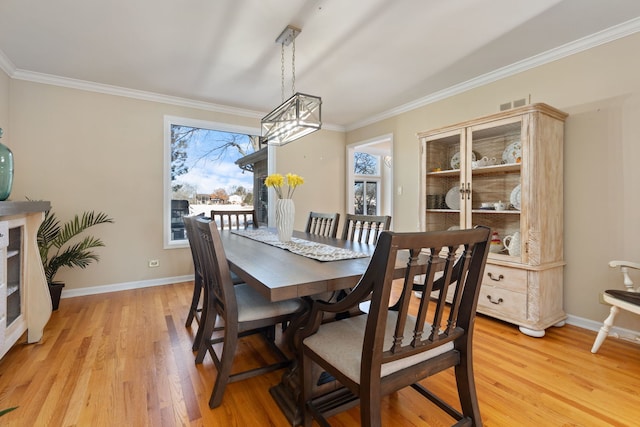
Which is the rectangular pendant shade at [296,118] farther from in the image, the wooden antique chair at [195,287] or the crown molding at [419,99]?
the crown molding at [419,99]

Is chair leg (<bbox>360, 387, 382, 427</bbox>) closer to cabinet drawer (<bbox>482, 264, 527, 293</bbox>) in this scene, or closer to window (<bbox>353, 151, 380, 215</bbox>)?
cabinet drawer (<bbox>482, 264, 527, 293</bbox>)

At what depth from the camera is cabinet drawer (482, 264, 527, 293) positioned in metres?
2.52

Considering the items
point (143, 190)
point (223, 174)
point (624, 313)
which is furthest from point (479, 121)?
point (143, 190)

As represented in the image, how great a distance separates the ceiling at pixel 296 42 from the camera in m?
2.15

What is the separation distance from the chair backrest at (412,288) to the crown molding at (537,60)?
99.1 inches

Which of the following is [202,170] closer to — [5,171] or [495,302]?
[5,171]

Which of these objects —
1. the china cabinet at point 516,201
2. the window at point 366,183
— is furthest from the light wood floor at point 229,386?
the window at point 366,183

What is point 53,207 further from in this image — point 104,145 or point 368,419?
point 368,419

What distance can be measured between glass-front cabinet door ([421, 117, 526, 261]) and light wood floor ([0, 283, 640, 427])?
0.85m

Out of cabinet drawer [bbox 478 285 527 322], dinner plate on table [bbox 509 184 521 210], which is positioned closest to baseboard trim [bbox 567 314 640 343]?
cabinet drawer [bbox 478 285 527 322]

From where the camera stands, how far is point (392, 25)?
→ 2348 millimetres

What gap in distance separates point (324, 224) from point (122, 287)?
8.63ft

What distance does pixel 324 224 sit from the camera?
3043 mm

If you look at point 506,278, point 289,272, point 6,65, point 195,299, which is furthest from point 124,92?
point 506,278
